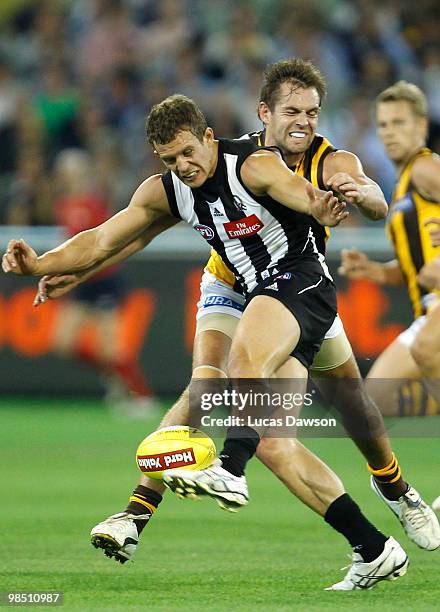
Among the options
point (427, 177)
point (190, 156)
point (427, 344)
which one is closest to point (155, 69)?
point (427, 177)

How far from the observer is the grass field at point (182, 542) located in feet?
19.3

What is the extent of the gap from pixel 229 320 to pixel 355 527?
130 cm

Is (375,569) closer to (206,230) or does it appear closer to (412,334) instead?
(206,230)

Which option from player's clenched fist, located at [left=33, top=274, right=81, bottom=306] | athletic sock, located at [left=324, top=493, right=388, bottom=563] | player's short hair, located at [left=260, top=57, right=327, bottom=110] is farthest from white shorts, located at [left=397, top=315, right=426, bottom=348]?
player's clenched fist, located at [left=33, top=274, right=81, bottom=306]

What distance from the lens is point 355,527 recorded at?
6281mm

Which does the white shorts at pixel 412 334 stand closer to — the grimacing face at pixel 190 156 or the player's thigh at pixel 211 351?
the player's thigh at pixel 211 351

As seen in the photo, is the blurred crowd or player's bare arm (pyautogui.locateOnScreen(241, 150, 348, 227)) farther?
the blurred crowd

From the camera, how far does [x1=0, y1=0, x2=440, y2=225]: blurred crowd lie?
15.5m

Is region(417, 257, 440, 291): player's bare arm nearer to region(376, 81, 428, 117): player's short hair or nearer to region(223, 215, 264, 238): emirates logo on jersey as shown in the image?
region(223, 215, 264, 238): emirates logo on jersey

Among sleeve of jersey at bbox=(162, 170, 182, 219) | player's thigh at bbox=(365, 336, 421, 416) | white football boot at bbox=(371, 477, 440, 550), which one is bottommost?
white football boot at bbox=(371, 477, 440, 550)

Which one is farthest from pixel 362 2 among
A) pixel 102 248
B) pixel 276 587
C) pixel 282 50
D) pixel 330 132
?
pixel 276 587

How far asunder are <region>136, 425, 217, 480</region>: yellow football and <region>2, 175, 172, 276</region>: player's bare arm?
3.84ft

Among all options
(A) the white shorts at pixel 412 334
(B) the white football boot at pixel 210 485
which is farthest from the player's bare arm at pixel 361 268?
(B) the white football boot at pixel 210 485

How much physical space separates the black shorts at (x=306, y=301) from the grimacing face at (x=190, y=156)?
24.3 inches
